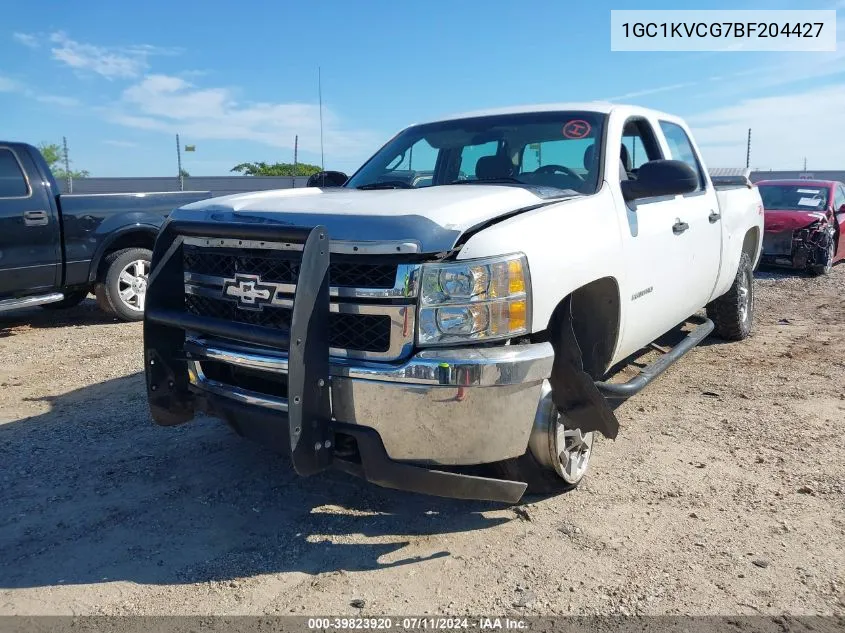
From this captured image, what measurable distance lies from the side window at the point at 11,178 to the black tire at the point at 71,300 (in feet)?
3.88

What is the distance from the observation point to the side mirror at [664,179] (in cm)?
366

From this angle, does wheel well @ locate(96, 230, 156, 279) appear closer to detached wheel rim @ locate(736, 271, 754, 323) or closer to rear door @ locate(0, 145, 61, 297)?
rear door @ locate(0, 145, 61, 297)

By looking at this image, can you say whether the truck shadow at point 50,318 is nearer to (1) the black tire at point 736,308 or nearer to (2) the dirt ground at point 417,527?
(2) the dirt ground at point 417,527

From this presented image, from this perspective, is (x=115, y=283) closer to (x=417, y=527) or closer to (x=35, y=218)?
(x=35, y=218)

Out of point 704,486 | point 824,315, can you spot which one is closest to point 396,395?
point 704,486

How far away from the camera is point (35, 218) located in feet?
22.4

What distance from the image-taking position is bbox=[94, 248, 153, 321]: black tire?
7.46m

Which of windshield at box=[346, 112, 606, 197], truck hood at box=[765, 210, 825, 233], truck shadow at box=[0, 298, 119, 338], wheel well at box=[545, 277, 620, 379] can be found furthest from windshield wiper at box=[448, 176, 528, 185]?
truck hood at box=[765, 210, 825, 233]

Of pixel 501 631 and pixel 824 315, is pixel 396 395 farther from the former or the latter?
pixel 824 315

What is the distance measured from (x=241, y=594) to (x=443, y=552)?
0.84 m

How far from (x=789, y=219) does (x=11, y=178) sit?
10655mm

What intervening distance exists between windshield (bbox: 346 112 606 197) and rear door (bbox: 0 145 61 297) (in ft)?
13.1

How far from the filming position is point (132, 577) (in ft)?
9.14

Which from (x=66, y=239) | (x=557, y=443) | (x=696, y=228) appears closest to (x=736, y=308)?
(x=696, y=228)
